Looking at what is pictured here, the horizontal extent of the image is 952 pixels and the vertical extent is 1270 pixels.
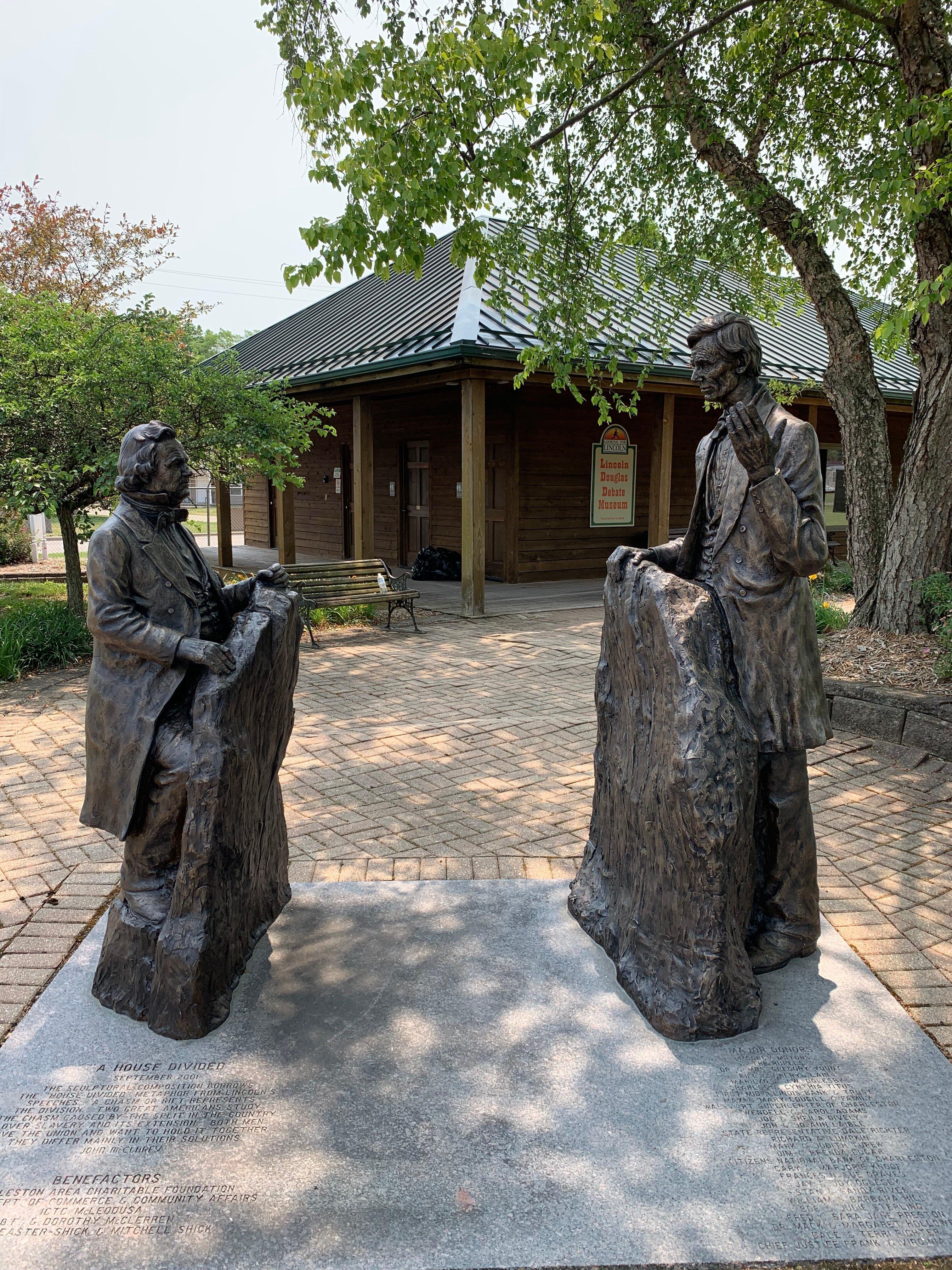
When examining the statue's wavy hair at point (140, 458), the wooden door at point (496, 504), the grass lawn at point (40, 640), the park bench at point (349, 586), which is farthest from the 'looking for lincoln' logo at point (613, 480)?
the statue's wavy hair at point (140, 458)

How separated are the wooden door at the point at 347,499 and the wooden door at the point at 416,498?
4.03ft

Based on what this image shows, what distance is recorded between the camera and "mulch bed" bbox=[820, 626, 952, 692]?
265 inches

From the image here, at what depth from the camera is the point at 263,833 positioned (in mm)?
3475

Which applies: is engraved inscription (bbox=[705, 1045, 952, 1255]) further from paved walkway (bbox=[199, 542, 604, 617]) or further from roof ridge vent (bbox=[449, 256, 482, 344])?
paved walkway (bbox=[199, 542, 604, 617])

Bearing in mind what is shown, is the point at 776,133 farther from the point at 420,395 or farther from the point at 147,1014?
the point at 147,1014

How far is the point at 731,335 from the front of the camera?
312 cm

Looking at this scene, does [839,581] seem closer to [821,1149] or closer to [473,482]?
[473,482]

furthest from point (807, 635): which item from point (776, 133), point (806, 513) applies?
point (776, 133)

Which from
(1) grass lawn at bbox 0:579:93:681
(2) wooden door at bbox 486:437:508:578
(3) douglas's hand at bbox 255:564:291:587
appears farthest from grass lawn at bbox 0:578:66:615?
(3) douglas's hand at bbox 255:564:291:587

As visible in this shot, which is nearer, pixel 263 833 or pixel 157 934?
pixel 157 934

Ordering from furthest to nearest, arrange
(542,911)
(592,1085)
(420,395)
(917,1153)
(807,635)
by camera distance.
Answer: (420,395) < (542,911) < (807,635) < (592,1085) < (917,1153)

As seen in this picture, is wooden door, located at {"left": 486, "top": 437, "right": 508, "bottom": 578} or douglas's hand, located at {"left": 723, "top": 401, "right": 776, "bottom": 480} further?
wooden door, located at {"left": 486, "top": 437, "right": 508, "bottom": 578}

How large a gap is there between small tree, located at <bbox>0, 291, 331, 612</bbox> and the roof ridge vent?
2231mm

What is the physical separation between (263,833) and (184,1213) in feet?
4.60
